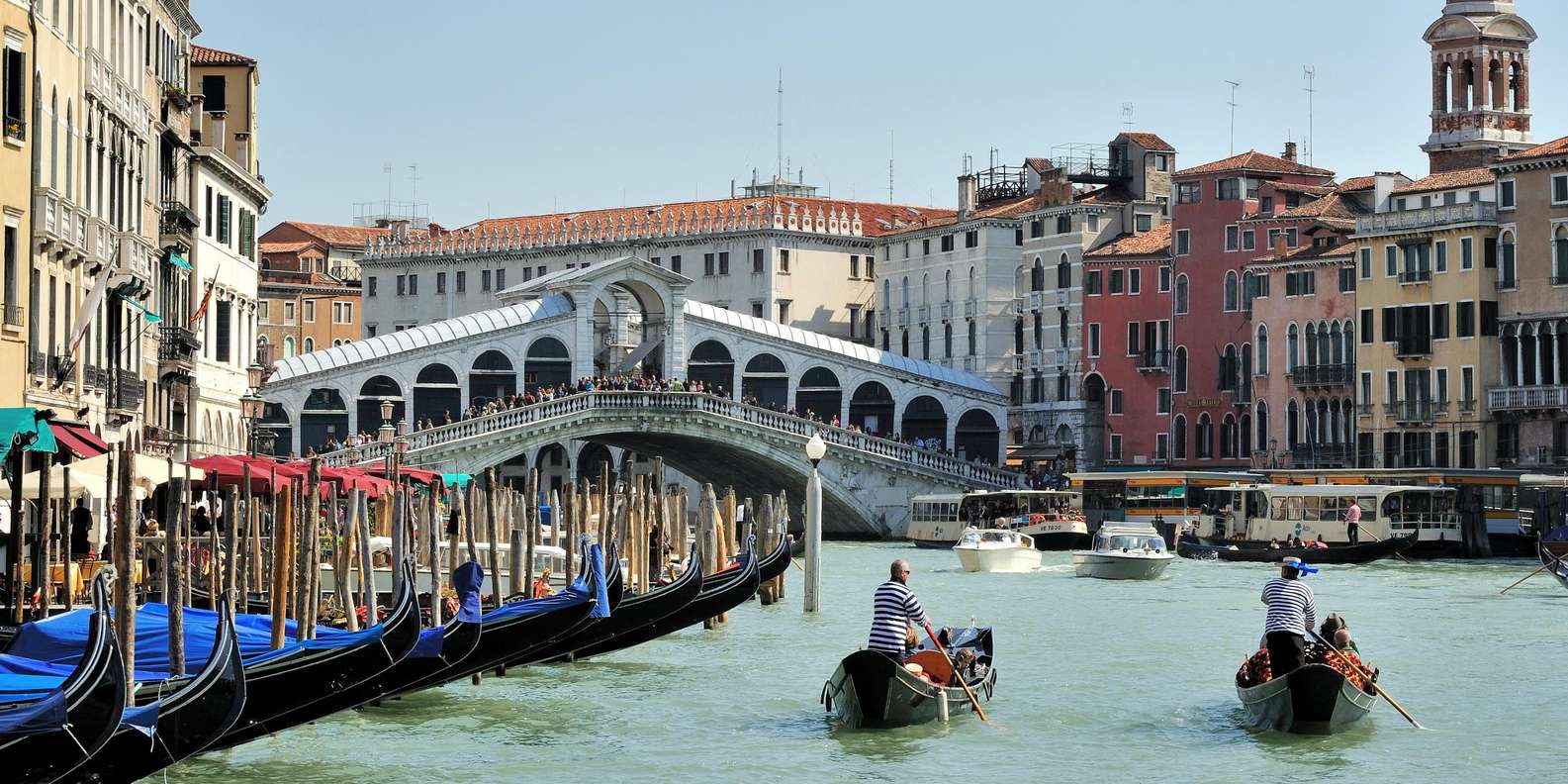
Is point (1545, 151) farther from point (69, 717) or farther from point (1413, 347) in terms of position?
point (69, 717)

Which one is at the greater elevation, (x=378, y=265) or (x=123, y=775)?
(x=378, y=265)

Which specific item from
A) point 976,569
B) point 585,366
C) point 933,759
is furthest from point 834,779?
point 585,366

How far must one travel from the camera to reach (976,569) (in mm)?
38625

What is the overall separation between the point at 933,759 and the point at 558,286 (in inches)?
1453

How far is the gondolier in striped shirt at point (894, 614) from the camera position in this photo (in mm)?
16719

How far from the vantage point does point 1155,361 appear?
54.4 m

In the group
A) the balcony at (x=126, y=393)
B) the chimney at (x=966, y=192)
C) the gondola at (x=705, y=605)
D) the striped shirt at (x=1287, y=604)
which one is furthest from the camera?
the chimney at (x=966, y=192)

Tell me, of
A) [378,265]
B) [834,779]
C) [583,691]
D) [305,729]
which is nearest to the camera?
[834,779]

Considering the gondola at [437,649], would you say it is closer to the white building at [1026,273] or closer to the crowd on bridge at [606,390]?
the crowd on bridge at [606,390]

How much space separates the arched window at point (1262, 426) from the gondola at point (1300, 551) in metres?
8.58

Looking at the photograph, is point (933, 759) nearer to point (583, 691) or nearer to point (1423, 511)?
point (583, 691)

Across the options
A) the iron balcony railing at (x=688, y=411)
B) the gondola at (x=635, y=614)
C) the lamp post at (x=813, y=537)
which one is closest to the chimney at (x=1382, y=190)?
the iron balcony railing at (x=688, y=411)

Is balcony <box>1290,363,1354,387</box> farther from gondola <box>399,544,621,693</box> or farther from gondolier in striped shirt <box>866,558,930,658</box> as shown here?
gondolier in striped shirt <box>866,558,930,658</box>

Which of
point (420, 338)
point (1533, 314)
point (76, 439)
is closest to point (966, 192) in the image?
point (420, 338)
